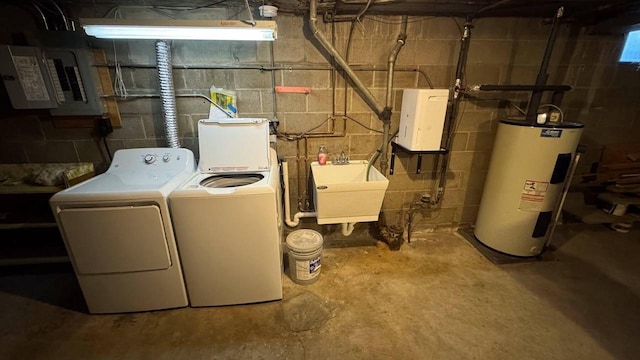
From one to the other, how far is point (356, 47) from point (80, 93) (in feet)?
7.02

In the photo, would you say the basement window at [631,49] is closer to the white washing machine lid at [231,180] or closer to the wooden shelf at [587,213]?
the wooden shelf at [587,213]

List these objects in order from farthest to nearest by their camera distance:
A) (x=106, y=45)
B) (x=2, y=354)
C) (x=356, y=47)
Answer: (x=356, y=47)
(x=106, y=45)
(x=2, y=354)

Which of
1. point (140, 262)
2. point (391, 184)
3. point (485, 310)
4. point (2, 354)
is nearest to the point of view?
point (2, 354)

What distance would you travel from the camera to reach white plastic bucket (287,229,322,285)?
185 centimetres

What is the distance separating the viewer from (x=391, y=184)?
2467mm

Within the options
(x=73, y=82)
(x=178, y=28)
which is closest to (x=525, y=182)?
(x=178, y=28)

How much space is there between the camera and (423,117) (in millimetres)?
1931

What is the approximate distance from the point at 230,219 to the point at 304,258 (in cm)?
64

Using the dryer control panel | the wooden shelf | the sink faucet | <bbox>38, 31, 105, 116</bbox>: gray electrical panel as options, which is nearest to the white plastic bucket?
the sink faucet

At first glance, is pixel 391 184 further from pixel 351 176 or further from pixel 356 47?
pixel 356 47

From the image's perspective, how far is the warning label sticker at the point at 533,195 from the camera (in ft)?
6.45

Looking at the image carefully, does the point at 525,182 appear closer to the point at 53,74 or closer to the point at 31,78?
the point at 53,74

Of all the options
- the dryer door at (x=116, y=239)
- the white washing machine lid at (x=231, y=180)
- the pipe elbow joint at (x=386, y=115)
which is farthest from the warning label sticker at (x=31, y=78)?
the pipe elbow joint at (x=386, y=115)

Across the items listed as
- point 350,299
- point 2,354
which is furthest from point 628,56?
point 2,354
